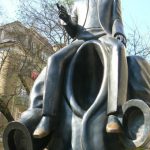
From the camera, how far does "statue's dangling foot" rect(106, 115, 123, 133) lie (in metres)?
4.36

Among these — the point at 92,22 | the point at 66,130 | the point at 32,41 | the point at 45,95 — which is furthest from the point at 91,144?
the point at 32,41

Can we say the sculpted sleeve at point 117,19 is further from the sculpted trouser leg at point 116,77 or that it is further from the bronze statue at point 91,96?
the sculpted trouser leg at point 116,77

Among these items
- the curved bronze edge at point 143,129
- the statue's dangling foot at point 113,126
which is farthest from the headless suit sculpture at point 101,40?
the curved bronze edge at point 143,129

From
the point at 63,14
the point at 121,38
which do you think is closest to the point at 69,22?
the point at 63,14

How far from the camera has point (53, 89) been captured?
16.4 feet

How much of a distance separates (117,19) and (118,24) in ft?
0.41

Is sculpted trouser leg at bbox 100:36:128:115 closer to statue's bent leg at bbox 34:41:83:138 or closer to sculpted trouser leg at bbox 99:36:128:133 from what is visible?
sculpted trouser leg at bbox 99:36:128:133

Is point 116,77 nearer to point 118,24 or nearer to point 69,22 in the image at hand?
point 118,24

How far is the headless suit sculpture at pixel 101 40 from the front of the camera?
4.67 metres

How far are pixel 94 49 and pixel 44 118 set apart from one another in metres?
1.05

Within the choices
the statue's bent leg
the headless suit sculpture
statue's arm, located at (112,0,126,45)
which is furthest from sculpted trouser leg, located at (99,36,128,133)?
the statue's bent leg

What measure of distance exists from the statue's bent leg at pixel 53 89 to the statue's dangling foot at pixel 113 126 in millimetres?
686

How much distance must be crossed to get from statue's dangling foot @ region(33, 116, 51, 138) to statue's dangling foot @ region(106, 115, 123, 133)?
0.67 m

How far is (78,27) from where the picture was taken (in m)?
5.60
